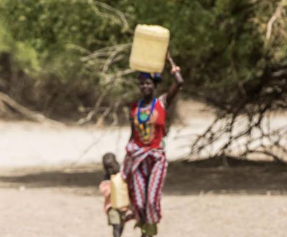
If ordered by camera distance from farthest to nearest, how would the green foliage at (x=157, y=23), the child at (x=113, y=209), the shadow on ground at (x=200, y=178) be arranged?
the shadow on ground at (x=200, y=178) < the green foliage at (x=157, y=23) < the child at (x=113, y=209)

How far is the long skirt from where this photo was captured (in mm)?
8023

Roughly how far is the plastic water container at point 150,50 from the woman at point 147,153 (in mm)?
138

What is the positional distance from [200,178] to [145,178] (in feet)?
25.3

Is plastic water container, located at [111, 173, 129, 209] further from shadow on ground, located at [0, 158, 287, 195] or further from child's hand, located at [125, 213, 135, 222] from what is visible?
shadow on ground, located at [0, 158, 287, 195]

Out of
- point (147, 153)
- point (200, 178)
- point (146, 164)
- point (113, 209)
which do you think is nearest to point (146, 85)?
point (147, 153)

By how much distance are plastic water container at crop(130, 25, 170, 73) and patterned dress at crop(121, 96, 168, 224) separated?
0.32 m

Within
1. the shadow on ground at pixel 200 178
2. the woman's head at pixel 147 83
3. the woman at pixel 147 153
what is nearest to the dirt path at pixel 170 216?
the shadow on ground at pixel 200 178

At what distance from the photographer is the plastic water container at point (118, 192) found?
7977 millimetres

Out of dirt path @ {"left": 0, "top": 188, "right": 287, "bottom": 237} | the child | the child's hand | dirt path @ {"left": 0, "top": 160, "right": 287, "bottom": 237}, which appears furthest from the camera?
dirt path @ {"left": 0, "top": 160, "right": 287, "bottom": 237}

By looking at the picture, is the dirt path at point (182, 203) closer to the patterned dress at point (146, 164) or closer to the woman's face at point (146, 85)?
the patterned dress at point (146, 164)

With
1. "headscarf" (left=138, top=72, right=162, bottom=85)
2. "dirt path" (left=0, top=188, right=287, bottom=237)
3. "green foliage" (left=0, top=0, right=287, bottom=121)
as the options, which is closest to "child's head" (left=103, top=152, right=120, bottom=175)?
"headscarf" (left=138, top=72, right=162, bottom=85)

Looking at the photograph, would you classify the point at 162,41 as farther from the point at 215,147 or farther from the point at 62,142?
the point at 62,142

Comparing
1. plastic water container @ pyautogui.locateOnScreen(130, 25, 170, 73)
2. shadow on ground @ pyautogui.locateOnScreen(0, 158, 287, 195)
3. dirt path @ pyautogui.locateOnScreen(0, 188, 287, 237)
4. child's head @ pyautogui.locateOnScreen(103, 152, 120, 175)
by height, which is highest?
plastic water container @ pyautogui.locateOnScreen(130, 25, 170, 73)

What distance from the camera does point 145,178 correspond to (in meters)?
8.16
